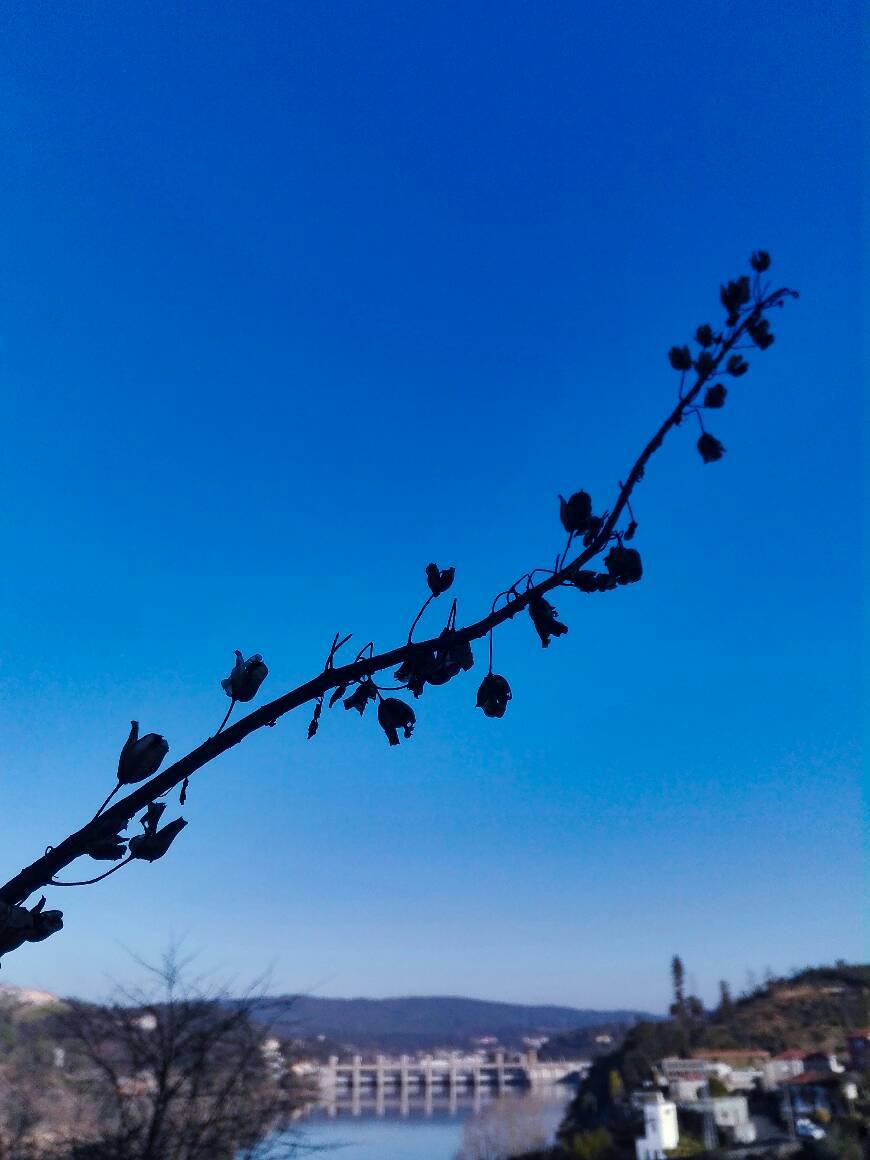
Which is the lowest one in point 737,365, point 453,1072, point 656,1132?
point 453,1072

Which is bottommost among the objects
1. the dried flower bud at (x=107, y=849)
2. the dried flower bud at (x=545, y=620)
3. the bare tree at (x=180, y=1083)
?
the bare tree at (x=180, y=1083)

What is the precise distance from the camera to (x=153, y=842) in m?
0.89

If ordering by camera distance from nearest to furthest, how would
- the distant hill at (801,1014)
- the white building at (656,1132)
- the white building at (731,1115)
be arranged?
the white building at (656,1132)
the white building at (731,1115)
the distant hill at (801,1014)

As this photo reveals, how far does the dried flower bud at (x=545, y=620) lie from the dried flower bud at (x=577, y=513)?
0.10 m

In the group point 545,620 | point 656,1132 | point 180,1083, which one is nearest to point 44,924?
point 545,620

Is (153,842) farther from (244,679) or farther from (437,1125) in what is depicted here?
(437,1125)

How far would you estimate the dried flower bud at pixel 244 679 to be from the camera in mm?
947

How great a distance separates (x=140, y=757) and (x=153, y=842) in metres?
0.10

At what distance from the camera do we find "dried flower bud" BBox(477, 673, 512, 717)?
1042 millimetres

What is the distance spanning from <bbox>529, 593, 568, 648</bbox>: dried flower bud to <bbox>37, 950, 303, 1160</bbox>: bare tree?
799cm

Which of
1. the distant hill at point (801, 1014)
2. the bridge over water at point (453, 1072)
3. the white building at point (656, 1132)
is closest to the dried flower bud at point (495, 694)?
the white building at point (656, 1132)

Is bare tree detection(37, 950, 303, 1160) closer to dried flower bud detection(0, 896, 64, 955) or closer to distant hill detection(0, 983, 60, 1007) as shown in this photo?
distant hill detection(0, 983, 60, 1007)

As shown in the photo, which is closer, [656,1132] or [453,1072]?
[656,1132]

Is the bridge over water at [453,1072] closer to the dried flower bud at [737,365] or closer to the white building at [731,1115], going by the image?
the white building at [731,1115]
